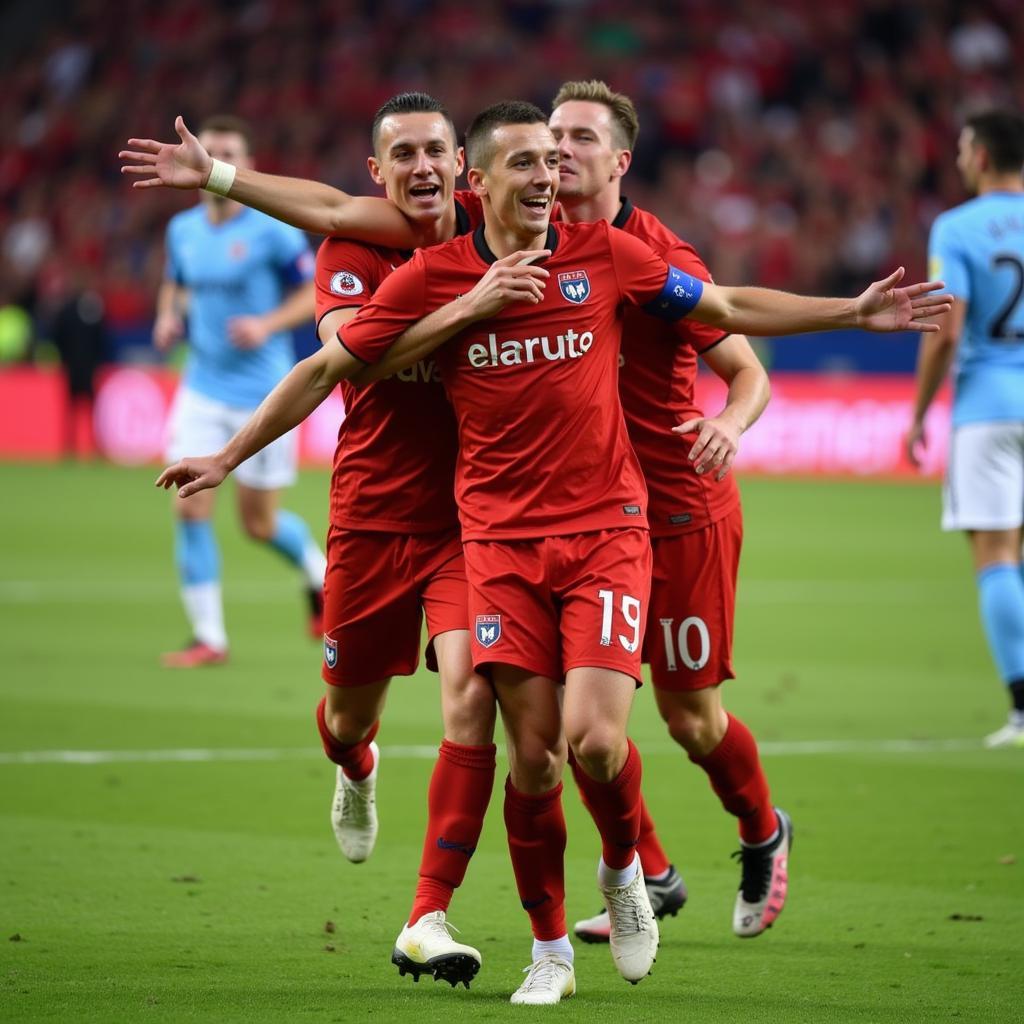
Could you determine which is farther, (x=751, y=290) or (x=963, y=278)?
(x=963, y=278)

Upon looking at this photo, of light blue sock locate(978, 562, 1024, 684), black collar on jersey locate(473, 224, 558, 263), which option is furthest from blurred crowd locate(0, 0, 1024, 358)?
black collar on jersey locate(473, 224, 558, 263)

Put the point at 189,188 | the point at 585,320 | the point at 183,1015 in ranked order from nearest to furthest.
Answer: the point at 183,1015 → the point at 585,320 → the point at 189,188

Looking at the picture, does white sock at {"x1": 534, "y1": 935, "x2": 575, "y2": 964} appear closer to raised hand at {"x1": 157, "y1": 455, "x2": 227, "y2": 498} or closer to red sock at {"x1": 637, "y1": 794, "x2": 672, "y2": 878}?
red sock at {"x1": 637, "y1": 794, "x2": 672, "y2": 878}

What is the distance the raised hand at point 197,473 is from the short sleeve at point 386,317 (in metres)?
0.47

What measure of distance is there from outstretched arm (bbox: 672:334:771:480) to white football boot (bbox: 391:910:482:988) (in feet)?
4.43

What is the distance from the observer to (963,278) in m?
8.33

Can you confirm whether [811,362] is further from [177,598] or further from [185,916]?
[185,916]

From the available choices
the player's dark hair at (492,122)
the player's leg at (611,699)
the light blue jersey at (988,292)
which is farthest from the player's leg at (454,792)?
the light blue jersey at (988,292)

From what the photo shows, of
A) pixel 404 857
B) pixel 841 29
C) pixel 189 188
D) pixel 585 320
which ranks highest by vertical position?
pixel 841 29

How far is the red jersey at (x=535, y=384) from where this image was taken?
4.95 meters

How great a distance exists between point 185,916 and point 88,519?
1368 centimetres

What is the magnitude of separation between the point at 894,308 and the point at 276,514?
21.3 feet

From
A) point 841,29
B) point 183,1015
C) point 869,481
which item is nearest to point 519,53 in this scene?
point 841,29

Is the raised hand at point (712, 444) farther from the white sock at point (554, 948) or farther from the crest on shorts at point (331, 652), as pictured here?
the crest on shorts at point (331, 652)
